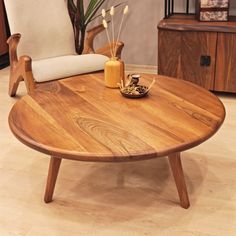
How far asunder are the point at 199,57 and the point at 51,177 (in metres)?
1.71

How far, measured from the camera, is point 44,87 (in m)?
2.01

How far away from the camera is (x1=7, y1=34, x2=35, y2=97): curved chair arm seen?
2631mm

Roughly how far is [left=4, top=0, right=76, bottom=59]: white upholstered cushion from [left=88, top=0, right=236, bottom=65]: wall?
76 cm

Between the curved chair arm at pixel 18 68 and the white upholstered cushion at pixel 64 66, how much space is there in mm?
49

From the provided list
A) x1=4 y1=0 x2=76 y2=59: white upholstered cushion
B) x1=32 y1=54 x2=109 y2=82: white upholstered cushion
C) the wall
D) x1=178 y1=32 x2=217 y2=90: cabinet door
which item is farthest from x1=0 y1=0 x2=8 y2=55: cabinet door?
x1=178 y1=32 x2=217 y2=90: cabinet door

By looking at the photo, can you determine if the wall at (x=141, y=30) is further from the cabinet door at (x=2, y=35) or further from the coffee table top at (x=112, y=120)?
the coffee table top at (x=112, y=120)

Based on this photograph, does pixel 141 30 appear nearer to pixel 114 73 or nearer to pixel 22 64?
pixel 22 64

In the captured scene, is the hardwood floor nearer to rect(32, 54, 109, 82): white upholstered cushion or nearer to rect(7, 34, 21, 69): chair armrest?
rect(32, 54, 109, 82): white upholstered cushion

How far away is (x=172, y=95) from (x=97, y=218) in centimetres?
67

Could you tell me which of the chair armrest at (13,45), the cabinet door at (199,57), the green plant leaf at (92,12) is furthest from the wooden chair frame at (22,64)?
the cabinet door at (199,57)

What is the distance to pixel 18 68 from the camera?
2781mm

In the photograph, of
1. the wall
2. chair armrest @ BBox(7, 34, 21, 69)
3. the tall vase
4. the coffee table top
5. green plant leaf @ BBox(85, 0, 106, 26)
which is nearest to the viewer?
the coffee table top

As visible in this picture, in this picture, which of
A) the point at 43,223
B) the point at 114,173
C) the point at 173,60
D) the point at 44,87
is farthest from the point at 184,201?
the point at 173,60

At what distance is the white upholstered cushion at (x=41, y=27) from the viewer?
2891mm
